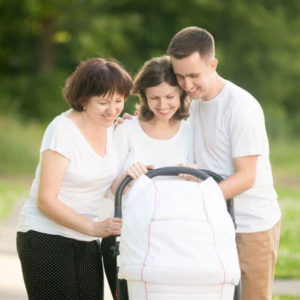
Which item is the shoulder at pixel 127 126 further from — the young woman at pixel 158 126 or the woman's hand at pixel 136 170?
the woman's hand at pixel 136 170

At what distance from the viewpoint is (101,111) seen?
3484 mm

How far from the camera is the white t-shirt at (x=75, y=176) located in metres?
3.48

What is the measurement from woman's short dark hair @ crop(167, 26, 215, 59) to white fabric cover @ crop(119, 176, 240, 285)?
822 mm

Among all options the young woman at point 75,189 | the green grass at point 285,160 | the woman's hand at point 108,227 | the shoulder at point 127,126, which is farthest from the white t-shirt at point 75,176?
the green grass at point 285,160

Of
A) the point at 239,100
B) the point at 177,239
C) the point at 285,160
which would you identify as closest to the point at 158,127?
the point at 239,100

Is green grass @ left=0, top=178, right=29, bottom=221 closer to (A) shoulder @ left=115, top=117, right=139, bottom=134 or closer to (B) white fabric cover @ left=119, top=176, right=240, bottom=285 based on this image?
(A) shoulder @ left=115, top=117, right=139, bottom=134

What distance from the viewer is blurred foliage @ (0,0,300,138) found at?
24.9 metres

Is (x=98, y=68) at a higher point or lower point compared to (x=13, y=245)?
higher

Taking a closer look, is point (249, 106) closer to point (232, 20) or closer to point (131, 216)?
point (131, 216)

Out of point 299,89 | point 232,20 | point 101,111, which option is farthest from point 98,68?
point 299,89

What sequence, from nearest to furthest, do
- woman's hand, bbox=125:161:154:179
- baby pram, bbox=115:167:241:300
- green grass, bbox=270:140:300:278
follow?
baby pram, bbox=115:167:241:300 → woman's hand, bbox=125:161:154:179 → green grass, bbox=270:140:300:278

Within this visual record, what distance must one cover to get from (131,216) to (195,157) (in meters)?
0.91

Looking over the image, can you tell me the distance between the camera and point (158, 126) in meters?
3.87

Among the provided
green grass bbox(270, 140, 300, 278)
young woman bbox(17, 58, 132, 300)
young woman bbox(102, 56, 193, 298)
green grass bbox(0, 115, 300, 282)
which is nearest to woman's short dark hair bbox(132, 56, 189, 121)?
young woman bbox(102, 56, 193, 298)
